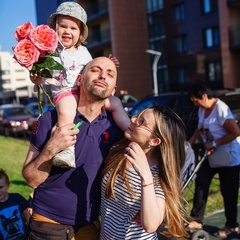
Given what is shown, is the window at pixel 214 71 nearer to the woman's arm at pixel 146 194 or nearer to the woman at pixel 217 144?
the woman at pixel 217 144

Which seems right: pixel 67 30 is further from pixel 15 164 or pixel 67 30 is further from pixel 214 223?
pixel 15 164

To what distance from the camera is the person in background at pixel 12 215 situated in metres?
3.62

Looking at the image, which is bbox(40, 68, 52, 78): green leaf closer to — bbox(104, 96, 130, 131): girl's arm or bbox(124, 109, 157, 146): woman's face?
bbox(104, 96, 130, 131): girl's arm

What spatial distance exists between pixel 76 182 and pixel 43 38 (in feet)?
2.78

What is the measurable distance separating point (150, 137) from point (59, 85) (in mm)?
697

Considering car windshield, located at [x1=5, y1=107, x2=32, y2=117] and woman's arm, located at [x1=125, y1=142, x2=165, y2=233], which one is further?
car windshield, located at [x1=5, y1=107, x2=32, y2=117]

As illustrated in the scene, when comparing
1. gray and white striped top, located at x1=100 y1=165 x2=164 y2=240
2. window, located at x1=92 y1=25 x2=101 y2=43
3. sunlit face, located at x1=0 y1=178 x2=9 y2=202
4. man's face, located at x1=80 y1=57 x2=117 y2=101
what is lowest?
sunlit face, located at x1=0 y1=178 x2=9 y2=202

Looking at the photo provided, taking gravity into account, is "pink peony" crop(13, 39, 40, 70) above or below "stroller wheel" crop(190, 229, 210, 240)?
above

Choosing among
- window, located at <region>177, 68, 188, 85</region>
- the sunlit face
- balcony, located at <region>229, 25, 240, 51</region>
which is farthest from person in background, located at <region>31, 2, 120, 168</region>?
window, located at <region>177, 68, 188, 85</region>

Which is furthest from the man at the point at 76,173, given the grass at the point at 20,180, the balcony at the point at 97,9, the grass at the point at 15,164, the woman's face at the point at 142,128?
the balcony at the point at 97,9

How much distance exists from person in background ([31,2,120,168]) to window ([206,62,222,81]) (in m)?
28.1

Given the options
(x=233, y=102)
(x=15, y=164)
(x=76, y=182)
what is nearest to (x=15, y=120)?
(x=15, y=164)

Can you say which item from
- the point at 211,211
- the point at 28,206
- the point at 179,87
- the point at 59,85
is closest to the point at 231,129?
the point at 211,211

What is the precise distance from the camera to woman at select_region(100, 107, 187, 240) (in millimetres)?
2223
